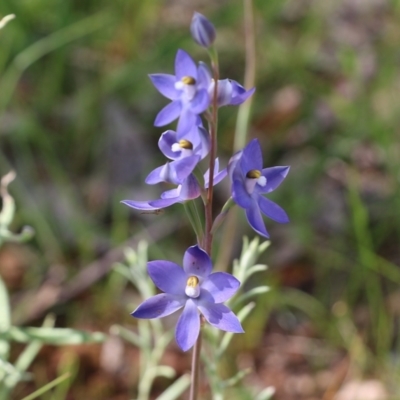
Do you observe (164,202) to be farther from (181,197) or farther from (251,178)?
(251,178)

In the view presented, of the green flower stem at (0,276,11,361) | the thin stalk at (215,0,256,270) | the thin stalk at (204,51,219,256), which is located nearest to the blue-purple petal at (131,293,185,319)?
the thin stalk at (204,51,219,256)

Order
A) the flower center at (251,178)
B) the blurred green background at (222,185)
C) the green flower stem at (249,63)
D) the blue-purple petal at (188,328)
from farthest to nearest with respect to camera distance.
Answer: the blurred green background at (222,185) < the green flower stem at (249,63) < the flower center at (251,178) < the blue-purple petal at (188,328)

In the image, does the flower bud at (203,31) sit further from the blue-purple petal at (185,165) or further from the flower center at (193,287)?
the flower center at (193,287)

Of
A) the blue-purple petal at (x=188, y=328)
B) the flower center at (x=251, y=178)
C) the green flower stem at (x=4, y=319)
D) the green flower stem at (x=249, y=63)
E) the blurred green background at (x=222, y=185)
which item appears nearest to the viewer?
the blue-purple petal at (x=188, y=328)

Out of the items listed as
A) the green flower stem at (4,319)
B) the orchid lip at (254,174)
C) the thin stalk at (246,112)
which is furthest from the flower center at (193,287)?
the thin stalk at (246,112)

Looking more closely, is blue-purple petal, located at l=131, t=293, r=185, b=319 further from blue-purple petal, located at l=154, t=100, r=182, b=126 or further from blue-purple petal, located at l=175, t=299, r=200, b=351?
blue-purple petal, located at l=154, t=100, r=182, b=126

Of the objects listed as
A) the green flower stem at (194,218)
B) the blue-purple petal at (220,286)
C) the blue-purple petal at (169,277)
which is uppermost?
the green flower stem at (194,218)
